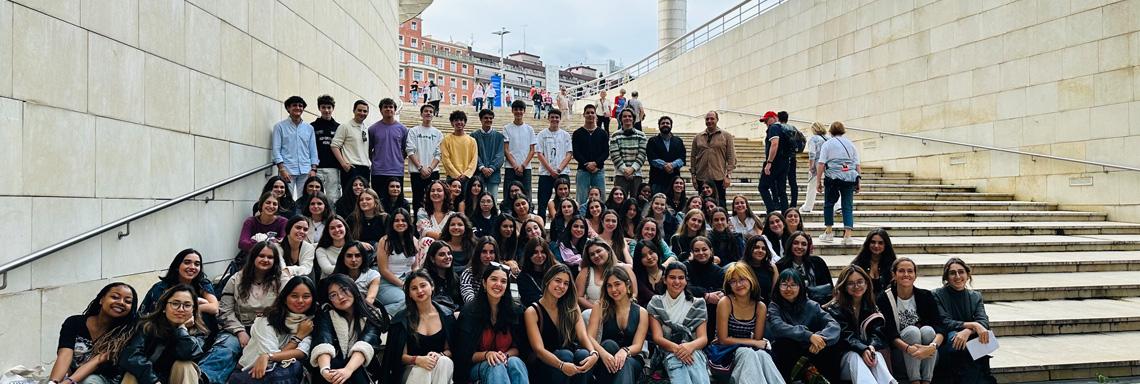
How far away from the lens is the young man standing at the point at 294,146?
7727mm

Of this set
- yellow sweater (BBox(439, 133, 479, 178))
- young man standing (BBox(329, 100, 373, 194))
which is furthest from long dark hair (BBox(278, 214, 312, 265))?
yellow sweater (BBox(439, 133, 479, 178))

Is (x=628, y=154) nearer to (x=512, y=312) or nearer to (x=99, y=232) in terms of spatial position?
(x=512, y=312)

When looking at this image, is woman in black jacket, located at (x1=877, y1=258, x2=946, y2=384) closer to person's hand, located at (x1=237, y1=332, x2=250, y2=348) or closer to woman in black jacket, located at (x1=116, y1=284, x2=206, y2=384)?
person's hand, located at (x1=237, y1=332, x2=250, y2=348)

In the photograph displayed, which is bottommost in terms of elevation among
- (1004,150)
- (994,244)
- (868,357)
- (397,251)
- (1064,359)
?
(1064,359)

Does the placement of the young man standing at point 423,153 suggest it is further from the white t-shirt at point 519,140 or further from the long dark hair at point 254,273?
the long dark hair at point 254,273

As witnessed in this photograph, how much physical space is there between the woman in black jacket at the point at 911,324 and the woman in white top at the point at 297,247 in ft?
13.8

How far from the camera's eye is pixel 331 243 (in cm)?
598

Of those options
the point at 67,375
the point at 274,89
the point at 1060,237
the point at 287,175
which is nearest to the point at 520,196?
the point at 287,175

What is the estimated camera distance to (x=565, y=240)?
22.6 ft

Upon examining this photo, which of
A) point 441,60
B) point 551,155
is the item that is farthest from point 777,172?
point 441,60

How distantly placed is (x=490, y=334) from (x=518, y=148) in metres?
4.30

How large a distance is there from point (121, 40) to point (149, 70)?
0.36 meters

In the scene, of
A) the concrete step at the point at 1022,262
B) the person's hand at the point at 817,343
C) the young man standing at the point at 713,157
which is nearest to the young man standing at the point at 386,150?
the young man standing at the point at 713,157

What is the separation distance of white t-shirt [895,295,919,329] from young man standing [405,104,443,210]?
4893 millimetres
